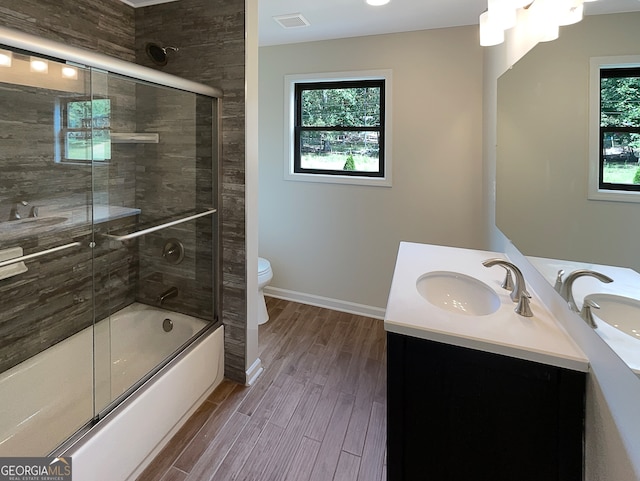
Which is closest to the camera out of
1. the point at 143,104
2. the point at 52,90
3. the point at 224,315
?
the point at 52,90

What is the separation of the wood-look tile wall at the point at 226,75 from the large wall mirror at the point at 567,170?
4.65ft

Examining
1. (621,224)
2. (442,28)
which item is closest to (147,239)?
(621,224)

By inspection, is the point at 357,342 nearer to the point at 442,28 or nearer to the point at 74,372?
the point at 74,372

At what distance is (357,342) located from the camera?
2.68 meters

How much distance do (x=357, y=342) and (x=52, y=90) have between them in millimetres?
2391

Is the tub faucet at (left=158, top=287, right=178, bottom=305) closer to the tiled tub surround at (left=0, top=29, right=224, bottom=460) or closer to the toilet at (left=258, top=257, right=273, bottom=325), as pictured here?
the tiled tub surround at (left=0, top=29, right=224, bottom=460)

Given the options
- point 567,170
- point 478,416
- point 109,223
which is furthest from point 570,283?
point 109,223

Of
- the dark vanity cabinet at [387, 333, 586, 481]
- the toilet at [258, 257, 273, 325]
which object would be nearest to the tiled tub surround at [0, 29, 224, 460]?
the toilet at [258, 257, 273, 325]

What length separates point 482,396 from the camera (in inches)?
43.3

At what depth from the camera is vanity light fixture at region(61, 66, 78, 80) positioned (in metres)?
1.48

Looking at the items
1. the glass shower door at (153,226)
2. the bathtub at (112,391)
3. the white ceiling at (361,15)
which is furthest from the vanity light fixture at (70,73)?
the bathtub at (112,391)

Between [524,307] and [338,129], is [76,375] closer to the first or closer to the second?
[524,307]

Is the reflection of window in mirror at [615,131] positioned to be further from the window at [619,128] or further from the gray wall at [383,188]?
the gray wall at [383,188]
